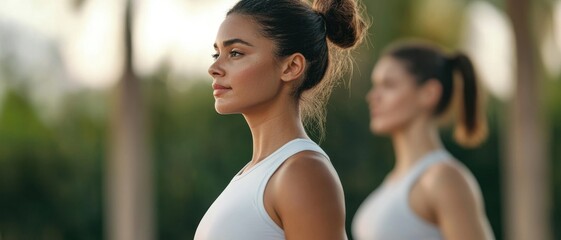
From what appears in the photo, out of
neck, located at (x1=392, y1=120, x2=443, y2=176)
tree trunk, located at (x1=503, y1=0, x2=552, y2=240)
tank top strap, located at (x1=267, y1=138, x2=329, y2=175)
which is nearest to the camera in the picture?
tank top strap, located at (x1=267, y1=138, x2=329, y2=175)

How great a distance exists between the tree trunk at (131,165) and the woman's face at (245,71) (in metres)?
6.20

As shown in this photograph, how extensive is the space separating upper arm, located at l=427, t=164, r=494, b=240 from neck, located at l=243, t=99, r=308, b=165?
1.43 metres

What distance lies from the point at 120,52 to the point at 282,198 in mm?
6392

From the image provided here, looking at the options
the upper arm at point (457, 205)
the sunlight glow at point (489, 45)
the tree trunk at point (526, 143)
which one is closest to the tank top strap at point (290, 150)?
the upper arm at point (457, 205)

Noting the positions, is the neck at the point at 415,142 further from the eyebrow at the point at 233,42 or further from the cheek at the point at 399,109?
the eyebrow at the point at 233,42

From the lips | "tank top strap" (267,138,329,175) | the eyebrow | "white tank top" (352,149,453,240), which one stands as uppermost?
the eyebrow

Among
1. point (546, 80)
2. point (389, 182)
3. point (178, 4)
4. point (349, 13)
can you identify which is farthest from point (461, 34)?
point (349, 13)

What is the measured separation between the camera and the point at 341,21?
233 centimetres

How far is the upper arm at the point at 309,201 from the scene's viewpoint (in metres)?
2.00

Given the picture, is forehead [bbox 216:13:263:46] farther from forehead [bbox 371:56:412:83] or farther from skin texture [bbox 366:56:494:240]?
forehead [bbox 371:56:412:83]

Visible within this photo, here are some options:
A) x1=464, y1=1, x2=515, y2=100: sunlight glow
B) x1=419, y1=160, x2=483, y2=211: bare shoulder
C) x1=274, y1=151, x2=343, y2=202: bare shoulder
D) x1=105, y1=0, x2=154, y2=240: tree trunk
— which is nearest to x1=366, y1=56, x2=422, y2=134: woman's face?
x1=419, y1=160, x2=483, y2=211: bare shoulder

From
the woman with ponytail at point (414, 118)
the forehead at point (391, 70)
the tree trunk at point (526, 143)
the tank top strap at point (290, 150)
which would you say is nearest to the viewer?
the tank top strap at point (290, 150)

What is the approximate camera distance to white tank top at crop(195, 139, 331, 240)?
2.04 meters

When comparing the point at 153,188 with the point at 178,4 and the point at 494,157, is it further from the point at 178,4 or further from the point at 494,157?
the point at 494,157
